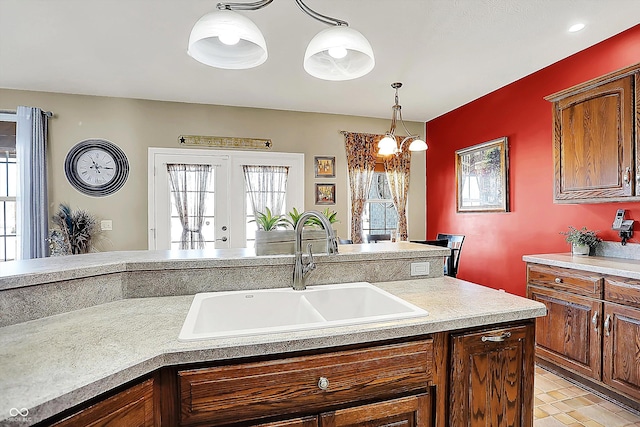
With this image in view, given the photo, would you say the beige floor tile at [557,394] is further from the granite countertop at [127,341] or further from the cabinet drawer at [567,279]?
the granite countertop at [127,341]

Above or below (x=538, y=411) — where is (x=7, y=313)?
above

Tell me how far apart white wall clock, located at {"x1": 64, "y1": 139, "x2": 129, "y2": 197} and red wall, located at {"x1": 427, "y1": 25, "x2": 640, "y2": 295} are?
14.0ft

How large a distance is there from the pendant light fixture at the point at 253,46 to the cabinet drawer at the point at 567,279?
2135 mm

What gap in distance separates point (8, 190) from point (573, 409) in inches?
229

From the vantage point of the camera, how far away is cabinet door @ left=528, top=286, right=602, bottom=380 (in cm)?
231

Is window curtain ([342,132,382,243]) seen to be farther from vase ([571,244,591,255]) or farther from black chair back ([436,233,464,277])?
vase ([571,244,591,255])

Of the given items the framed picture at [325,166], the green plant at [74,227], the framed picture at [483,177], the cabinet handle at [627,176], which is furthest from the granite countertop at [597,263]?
the green plant at [74,227]

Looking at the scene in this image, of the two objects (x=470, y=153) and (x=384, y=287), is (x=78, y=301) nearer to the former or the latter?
(x=384, y=287)

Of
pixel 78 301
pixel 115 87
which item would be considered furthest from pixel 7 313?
pixel 115 87

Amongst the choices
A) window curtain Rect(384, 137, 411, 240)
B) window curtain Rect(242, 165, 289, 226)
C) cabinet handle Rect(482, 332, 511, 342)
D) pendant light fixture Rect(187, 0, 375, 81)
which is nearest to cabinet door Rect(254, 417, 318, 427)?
cabinet handle Rect(482, 332, 511, 342)

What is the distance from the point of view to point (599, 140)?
2.50 metres

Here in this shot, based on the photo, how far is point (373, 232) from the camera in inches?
203

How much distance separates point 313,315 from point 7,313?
106cm

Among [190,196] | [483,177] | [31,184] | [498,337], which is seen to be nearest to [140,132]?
[190,196]
